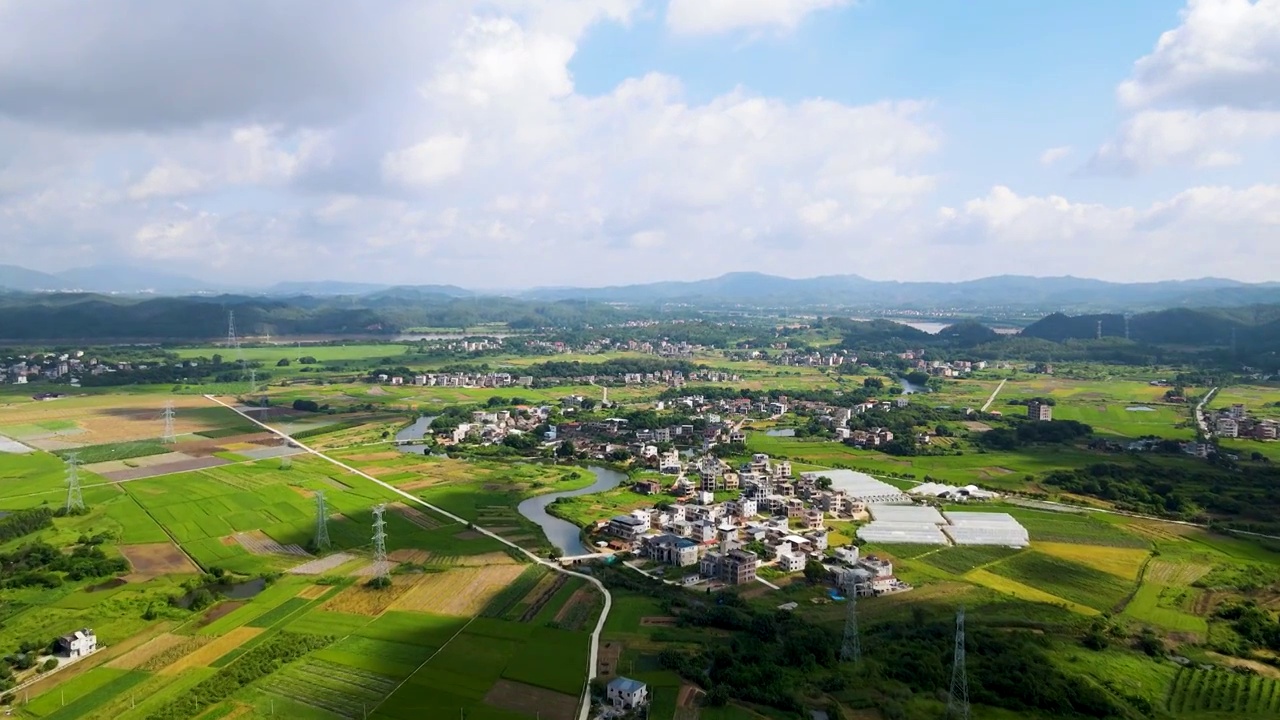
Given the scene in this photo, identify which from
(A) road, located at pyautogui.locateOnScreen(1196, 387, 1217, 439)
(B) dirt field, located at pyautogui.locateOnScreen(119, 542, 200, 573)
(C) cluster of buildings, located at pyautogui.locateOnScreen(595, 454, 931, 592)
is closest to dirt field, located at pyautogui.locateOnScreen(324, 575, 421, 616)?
(B) dirt field, located at pyautogui.locateOnScreen(119, 542, 200, 573)

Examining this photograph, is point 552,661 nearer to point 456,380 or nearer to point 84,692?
point 84,692

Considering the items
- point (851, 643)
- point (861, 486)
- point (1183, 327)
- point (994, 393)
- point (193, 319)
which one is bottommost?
point (861, 486)

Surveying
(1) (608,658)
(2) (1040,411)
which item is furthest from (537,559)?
(2) (1040,411)

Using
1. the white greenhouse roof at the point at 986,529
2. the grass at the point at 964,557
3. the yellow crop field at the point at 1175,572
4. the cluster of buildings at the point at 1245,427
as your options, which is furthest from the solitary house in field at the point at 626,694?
the cluster of buildings at the point at 1245,427

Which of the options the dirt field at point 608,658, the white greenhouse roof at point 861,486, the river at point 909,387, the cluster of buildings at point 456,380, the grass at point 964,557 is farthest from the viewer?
the cluster of buildings at point 456,380

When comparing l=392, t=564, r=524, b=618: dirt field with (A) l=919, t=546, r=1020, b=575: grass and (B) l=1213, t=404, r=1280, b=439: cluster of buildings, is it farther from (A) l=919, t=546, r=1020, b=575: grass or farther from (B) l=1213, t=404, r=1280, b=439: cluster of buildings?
(B) l=1213, t=404, r=1280, b=439: cluster of buildings

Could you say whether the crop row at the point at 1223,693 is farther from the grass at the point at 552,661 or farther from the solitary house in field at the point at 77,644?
the solitary house in field at the point at 77,644

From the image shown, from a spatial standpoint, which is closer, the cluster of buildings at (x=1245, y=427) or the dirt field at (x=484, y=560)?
the dirt field at (x=484, y=560)
